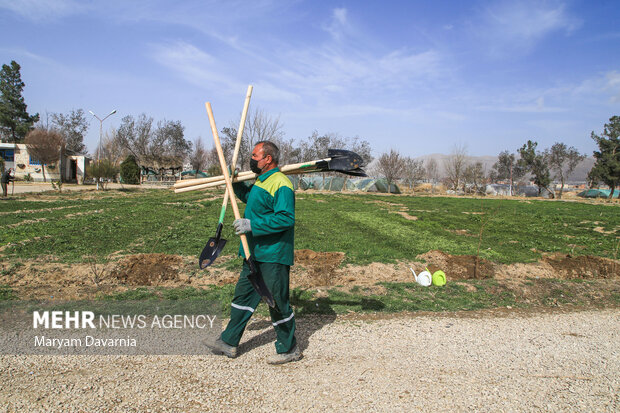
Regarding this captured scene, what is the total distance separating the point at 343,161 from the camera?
4.48 metres

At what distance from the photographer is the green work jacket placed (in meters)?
3.92

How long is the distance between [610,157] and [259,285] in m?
55.9

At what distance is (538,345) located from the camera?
4816mm

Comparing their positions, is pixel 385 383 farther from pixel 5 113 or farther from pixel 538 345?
pixel 5 113

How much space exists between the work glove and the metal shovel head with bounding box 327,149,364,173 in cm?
112

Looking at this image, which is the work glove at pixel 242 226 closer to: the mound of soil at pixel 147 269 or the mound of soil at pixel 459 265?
the mound of soil at pixel 147 269

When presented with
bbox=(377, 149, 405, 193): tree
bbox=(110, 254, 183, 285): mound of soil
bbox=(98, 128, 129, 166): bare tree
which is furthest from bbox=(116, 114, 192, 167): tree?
bbox=(110, 254, 183, 285): mound of soil

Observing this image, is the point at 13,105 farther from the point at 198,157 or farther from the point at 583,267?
the point at 583,267

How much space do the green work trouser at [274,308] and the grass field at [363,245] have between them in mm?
1459

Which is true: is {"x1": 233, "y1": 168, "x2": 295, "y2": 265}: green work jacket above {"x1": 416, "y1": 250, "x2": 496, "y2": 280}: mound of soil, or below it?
above

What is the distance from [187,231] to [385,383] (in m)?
8.56

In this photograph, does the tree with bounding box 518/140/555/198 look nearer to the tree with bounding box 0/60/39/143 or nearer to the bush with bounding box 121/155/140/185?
the bush with bounding box 121/155/140/185

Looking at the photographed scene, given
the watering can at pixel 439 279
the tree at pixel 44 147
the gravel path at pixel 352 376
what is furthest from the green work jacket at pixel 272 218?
the tree at pixel 44 147

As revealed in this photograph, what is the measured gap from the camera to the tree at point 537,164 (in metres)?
48.6
